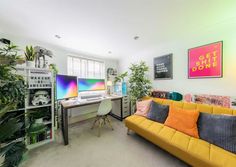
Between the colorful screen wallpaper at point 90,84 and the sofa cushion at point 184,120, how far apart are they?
79.5 inches

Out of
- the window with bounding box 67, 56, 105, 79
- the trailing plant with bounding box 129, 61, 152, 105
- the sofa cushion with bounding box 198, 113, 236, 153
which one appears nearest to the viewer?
the sofa cushion with bounding box 198, 113, 236, 153

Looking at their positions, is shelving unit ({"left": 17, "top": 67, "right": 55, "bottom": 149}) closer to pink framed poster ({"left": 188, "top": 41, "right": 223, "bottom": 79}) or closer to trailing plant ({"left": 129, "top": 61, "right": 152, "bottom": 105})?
trailing plant ({"left": 129, "top": 61, "right": 152, "bottom": 105})

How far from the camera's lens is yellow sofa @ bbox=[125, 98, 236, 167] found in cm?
114

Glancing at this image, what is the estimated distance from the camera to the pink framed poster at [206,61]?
5.99 feet

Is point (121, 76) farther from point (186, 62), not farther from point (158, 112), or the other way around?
point (186, 62)

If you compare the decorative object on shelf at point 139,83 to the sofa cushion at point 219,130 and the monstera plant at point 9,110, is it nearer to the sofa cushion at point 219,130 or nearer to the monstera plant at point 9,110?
the sofa cushion at point 219,130

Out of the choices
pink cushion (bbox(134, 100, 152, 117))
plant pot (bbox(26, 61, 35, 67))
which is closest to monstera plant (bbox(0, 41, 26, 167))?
plant pot (bbox(26, 61, 35, 67))

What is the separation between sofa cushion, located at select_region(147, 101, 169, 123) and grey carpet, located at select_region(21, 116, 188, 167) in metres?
0.51

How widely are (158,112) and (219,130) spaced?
92 centimetres

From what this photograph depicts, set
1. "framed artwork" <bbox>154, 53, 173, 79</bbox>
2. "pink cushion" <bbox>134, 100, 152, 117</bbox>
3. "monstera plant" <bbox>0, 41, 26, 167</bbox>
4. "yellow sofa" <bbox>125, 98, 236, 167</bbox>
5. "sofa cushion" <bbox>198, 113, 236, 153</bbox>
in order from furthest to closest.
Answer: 1. "framed artwork" <bbox>154, 53, 173, 79</bbox>
2. "pink cushion" <bbox>134, 100, 152, 117</bbox>
3. "sofa cushion" <bbox>198, 113, 236, 153</bbox>
4. "yellow sofa" <bbox>125, 98, 236, 167</bbox>
5. "monstera plant" <bbox>0, 41, 26, 167</bbox>

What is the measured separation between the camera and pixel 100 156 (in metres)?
1.65

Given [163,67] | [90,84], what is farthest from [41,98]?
[163,67]

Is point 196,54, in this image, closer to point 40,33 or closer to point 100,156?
point 100,156

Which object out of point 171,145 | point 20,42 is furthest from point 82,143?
point 20,42
